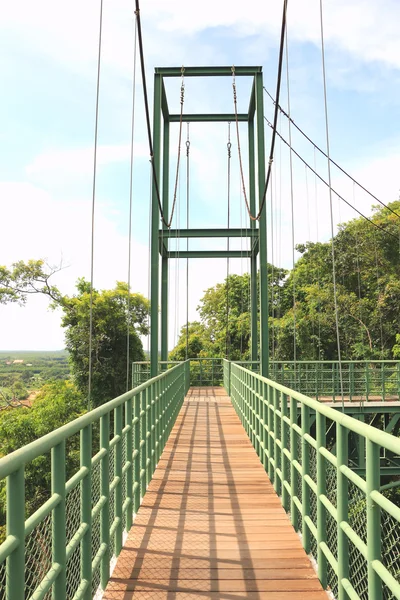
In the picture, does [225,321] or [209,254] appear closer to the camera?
[209,254]

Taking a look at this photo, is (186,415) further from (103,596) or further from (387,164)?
(387,164)

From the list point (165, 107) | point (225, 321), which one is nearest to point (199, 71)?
point (165, 107)

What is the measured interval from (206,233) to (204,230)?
0.41ft

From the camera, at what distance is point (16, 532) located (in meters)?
1.68

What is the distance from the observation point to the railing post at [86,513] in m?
2.54

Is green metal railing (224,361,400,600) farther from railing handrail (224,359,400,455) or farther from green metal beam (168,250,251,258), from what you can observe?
green metal beam (168,250,251,258)

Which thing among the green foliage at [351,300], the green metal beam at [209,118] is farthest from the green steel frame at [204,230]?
the green foliage at [351,300]

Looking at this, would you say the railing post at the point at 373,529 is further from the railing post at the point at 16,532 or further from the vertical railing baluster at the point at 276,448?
the vertical railing baluster at the point at 276,448

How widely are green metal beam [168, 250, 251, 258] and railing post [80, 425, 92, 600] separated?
11.6 m

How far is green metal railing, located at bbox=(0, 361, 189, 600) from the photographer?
170cm

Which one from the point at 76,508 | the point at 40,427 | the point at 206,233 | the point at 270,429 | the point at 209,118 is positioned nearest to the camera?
the point at 76,508

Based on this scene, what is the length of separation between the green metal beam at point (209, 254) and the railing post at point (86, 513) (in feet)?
38.2

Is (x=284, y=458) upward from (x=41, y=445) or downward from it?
downward

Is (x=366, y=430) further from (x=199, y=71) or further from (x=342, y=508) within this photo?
(x=199, y=71)
